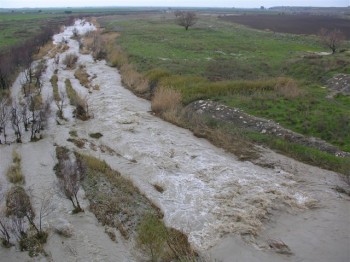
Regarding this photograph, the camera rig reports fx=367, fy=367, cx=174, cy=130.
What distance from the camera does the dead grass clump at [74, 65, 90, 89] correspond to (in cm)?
3946

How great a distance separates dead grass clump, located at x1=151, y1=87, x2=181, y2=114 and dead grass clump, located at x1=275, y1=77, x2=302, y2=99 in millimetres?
8631

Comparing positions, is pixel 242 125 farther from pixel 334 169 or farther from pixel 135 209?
pixel 135 209

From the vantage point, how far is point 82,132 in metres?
26.7

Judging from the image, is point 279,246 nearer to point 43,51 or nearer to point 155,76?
point 155,76

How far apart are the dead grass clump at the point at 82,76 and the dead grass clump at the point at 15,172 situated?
1740 centimetres

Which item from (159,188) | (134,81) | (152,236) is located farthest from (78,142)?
(134,81)

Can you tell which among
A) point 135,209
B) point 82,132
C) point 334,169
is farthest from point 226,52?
point 135,209

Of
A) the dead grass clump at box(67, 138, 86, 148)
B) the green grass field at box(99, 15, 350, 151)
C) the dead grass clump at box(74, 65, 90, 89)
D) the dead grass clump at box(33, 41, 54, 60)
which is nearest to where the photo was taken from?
the dead grass clump at box(67, 138, 86, 148)

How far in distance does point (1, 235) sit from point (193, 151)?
1210 cm

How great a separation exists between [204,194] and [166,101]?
44.3 feet

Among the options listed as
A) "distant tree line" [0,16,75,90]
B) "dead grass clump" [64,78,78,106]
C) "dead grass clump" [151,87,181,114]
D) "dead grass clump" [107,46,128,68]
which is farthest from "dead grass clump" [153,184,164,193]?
"dead grass clump" [107,46,128,68]

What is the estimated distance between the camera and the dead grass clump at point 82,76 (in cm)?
3946

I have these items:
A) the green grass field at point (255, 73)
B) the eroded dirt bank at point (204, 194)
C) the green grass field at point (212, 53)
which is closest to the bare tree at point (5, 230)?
the eroded dirt bank at point (204, 194)

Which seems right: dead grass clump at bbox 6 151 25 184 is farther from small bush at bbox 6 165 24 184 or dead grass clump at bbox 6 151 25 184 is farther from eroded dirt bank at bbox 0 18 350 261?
eroded dirt bank at bbox 0 18 350 261
